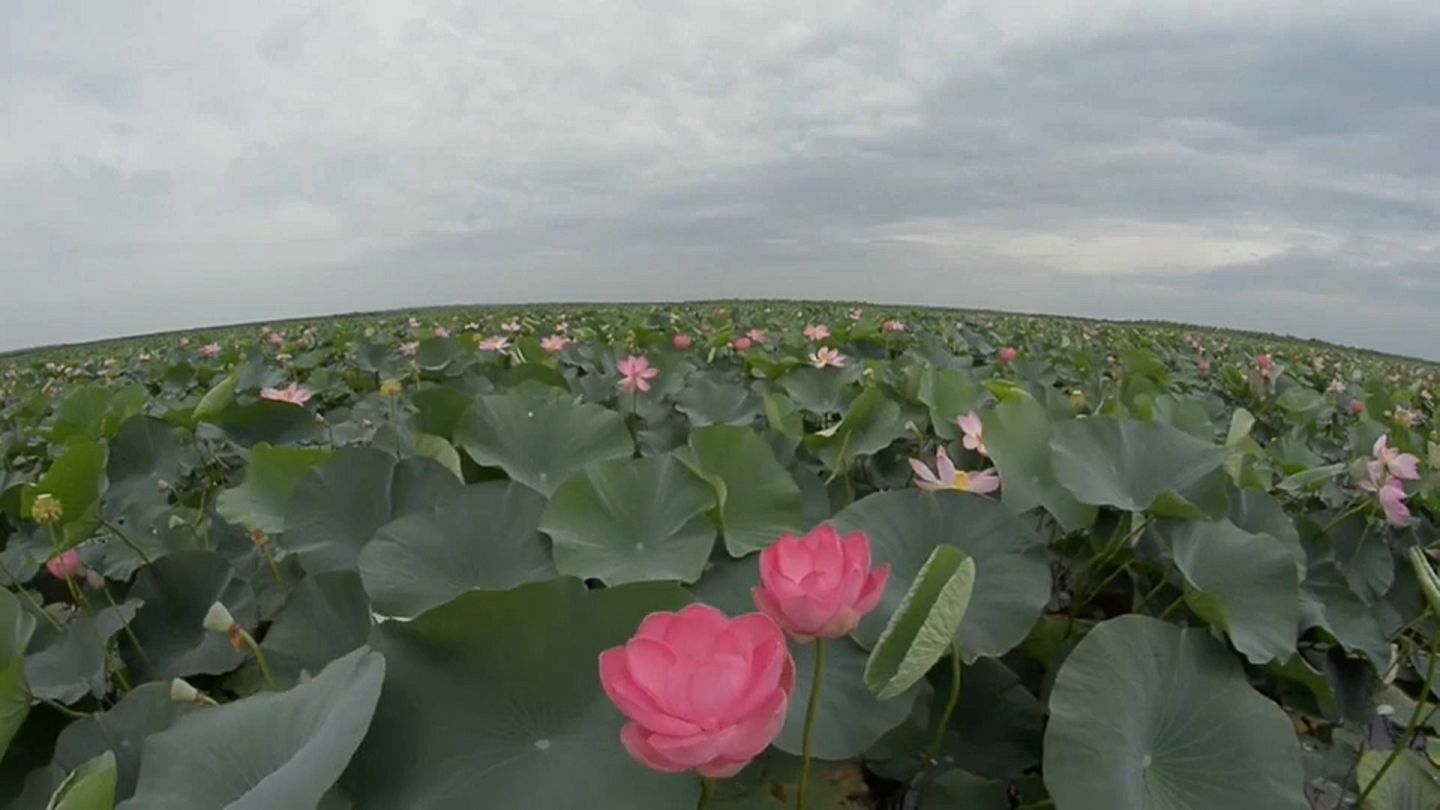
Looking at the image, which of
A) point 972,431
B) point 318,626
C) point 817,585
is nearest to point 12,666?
point 318,626

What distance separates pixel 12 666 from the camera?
80 centimetres

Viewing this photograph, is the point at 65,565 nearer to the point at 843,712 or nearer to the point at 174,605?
the point at 174,605

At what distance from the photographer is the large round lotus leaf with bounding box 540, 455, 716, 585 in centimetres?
98

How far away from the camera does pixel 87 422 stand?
2.00 m

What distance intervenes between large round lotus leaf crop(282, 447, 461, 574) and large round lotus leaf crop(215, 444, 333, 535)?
117mm

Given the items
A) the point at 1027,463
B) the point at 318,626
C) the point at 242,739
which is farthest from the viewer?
the point at 1027,463

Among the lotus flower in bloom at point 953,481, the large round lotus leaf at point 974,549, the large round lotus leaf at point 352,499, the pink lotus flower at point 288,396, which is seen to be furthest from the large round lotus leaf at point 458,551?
the pink lotus flower at point 288,396

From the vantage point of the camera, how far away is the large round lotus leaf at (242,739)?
0.65m

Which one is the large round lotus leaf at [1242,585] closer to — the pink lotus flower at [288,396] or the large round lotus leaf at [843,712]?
the large round lotus leaf at [843,712]

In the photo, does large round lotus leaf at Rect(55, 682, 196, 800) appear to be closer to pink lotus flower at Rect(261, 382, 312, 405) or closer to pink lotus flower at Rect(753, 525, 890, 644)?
pink lotus flower at Rect(753, 525, 890, 644)

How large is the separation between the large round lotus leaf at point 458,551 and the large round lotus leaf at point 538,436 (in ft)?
0.88

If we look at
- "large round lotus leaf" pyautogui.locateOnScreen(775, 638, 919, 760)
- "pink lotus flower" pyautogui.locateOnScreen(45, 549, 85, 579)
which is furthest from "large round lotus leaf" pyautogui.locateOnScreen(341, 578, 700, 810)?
"pink lotus flower" pyautogui.locateOnScreen(45, 549, 85, 579)

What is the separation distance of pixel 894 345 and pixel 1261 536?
280 cm

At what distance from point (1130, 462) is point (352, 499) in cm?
94
